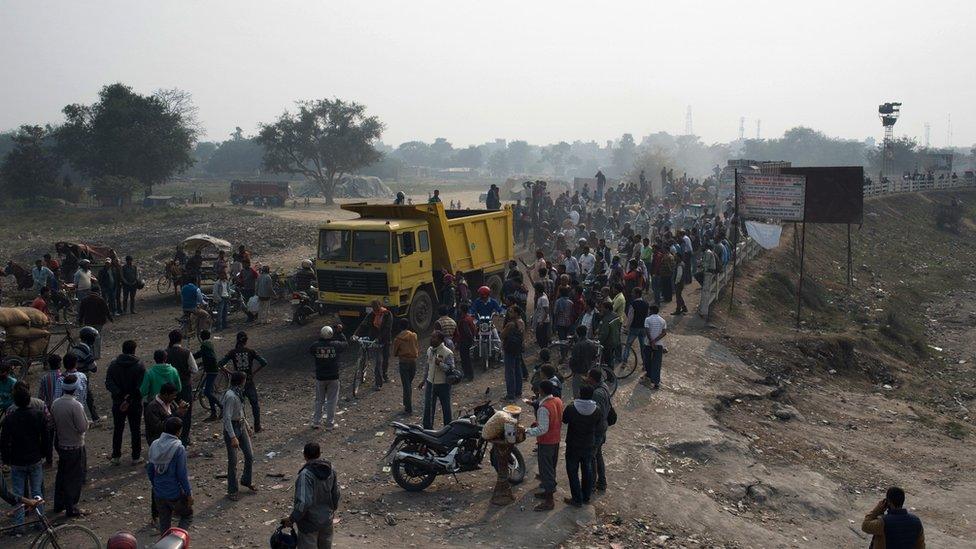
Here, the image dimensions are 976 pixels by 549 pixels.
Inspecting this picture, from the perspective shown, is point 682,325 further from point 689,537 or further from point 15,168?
point 15,168

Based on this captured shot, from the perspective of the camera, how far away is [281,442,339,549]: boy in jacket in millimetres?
7238

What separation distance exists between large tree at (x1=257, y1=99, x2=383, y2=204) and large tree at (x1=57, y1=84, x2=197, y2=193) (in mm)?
7341

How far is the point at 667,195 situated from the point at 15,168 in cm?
4340

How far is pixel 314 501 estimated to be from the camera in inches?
288

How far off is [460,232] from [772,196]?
853 centimetres

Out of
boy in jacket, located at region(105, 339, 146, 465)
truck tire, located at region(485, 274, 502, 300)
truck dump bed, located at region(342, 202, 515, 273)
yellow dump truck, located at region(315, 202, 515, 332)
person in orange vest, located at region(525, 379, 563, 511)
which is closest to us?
person in orange vest, located at region(525, 379, 563, 511)

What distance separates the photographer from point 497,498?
382 inches

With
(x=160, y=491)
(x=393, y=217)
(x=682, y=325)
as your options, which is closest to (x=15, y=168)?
(x=393, y=217)

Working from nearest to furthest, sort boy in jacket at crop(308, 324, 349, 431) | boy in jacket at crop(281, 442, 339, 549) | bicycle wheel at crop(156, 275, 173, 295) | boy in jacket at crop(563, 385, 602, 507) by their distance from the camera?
boy in jacket at crop(281, 442, 339, 549), boy in jacket at crop(563, 385, 602, 507), boy in jacket at crop(308, 324, 349, 431), bicycle wheel at crop(156, 275, 173, 295)

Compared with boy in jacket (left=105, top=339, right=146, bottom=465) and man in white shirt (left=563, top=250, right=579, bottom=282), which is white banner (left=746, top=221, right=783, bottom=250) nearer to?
man in white shirt (left=563, top=250, right=579, bottom=282)

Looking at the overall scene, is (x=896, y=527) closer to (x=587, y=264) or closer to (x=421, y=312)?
(x=421, y=312)

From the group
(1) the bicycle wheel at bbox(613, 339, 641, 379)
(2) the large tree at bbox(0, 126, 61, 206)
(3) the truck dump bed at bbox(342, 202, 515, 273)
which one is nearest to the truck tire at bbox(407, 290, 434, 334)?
(3) the truck dump bed at bbox(342, 202, 515, 273)

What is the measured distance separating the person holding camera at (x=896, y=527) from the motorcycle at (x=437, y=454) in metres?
4.03

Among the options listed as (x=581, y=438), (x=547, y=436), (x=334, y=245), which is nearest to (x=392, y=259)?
(x=334, y=245)
